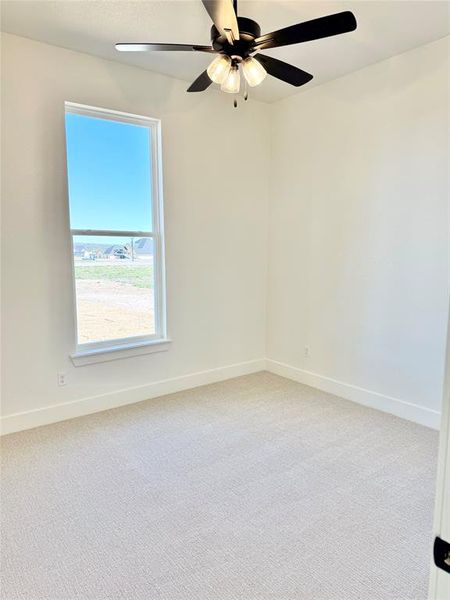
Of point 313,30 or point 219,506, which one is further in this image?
point 219,506

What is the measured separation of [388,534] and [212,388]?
222 cm

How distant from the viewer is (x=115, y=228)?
3400 millimetres

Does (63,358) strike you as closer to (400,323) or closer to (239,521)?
(239,521)

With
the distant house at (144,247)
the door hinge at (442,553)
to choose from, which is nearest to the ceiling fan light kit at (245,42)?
the distant house at (144,247)

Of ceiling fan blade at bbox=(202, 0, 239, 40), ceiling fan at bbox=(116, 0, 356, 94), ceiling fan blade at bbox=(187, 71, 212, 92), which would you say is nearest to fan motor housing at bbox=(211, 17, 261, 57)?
ceiling fan at bbox=(116, 0, 356, 94)

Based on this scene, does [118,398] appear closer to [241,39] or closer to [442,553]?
[241,39]

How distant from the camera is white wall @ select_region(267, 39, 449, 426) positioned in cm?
296

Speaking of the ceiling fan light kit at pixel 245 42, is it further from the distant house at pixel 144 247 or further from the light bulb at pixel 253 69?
the distant house at pixel 144 247

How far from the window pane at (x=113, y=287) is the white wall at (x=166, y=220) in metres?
0.16

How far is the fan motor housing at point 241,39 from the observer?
2.04 metres

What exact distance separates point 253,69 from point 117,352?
2.41m

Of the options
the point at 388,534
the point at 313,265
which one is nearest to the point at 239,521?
the point at 388,534

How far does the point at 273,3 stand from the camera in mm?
2398

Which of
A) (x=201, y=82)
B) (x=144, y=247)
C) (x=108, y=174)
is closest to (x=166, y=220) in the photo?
(x=144, y=247)
